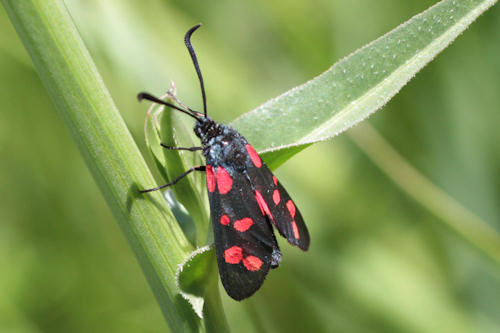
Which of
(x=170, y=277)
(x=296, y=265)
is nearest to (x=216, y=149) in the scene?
(x=170, y=277)

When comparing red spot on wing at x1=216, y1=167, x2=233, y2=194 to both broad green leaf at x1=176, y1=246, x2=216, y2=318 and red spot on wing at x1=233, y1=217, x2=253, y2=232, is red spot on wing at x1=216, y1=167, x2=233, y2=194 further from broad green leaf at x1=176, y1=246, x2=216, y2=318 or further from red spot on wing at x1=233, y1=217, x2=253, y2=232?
broad green leaf at x1=176, y1=246, x2=216, y2=318

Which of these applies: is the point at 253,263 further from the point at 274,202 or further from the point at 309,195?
the point at 309,195

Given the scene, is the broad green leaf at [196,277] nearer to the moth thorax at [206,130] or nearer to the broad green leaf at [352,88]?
the broad green leaf at [352,88]

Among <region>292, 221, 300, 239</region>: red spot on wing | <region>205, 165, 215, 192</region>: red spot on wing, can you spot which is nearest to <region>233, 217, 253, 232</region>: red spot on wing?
<region>205, 165, 215, 192</region>: red spot on wing

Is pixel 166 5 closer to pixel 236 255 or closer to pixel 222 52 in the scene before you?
pixel 222 52

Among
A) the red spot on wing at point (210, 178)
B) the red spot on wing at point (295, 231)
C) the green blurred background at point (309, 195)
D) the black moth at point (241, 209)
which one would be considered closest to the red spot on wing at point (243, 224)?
the black moth at point (241, 209)

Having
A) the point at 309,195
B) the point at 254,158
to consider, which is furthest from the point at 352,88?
the point at 309,195
